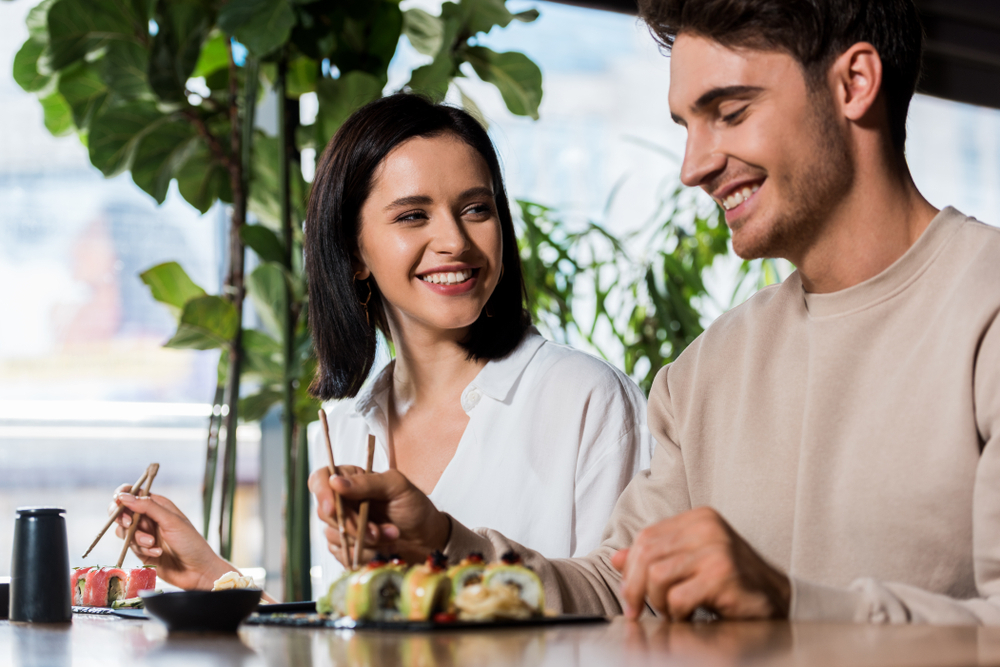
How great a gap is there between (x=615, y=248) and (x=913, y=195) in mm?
1619

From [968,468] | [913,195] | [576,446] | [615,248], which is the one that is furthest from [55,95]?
[968,468]

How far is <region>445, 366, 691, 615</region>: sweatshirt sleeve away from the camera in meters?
1.36

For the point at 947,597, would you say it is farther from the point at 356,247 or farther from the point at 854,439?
the point at 356,247

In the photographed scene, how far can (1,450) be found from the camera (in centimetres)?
303

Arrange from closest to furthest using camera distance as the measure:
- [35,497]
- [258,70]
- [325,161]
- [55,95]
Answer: [325,161], [258,70], [55,95], [35,497]

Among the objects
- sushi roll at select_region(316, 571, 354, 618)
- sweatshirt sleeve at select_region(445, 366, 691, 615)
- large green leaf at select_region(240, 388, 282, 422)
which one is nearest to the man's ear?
sweatshirt sleeve at select_region(445, 366, 691, 615)

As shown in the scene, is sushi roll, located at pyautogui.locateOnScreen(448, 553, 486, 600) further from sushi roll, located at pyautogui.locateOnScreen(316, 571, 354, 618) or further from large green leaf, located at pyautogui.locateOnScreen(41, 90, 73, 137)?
large green leaf, located at pyautogui.locateOnScreen(41, 90, 73, 137)

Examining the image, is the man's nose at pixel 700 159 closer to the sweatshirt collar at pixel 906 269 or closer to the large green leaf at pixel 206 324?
the sweatshirt collar at pixel 906 269

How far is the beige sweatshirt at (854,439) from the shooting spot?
1.22 metres

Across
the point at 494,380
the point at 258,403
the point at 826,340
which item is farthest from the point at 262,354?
the point at 826,340

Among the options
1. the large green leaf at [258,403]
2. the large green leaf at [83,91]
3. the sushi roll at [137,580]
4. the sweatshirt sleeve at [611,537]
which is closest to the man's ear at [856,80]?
the sweatshirt sleeve at [611,537]

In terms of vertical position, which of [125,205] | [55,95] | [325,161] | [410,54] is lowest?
[325,161]

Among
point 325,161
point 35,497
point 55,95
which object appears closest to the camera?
point 325,161

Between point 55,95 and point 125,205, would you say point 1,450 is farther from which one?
point 55,95
